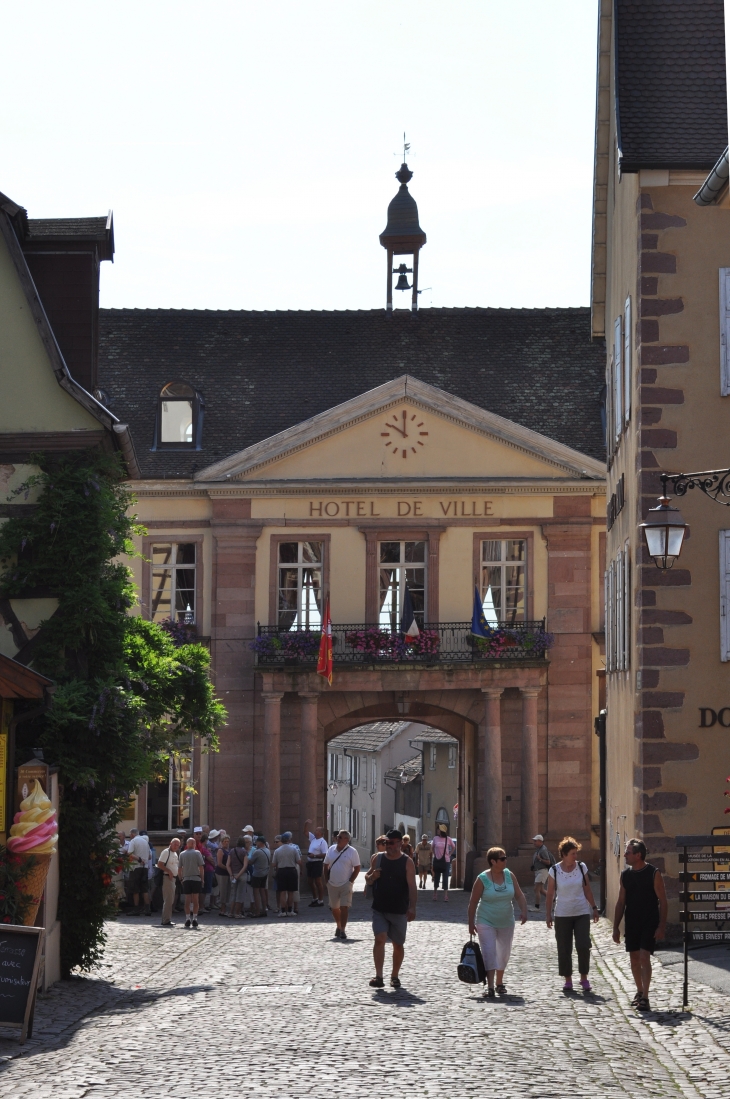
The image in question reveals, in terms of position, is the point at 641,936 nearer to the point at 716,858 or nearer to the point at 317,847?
the point at 716,858

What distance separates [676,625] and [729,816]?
214 cm

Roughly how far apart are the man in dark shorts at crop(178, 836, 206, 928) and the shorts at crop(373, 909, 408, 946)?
9646 mm

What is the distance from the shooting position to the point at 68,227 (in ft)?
62.6

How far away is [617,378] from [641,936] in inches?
393

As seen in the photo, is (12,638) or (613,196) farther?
(613,196)

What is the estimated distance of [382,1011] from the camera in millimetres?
13180

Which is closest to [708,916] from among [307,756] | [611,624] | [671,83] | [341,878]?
[341,878]

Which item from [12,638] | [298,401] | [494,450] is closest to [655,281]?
[12,638]

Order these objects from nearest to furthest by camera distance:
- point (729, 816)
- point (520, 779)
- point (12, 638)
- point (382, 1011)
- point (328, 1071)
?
point (328, 1071), point (382, 1011), point (12, 638), point (729, 816), point (520, 779)

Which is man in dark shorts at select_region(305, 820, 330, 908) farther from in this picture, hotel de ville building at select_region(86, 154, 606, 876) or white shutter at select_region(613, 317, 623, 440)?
white shutter at select_region(613, 317, 623, 440)

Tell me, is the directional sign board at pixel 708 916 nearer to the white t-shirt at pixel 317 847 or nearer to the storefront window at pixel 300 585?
the white t-shirt at pixel 317 847

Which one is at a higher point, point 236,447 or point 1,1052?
point 236,447

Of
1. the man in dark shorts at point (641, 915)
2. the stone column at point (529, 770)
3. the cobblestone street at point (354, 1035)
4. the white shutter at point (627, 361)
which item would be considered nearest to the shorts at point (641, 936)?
the man in dark shorts at point (641, 915)

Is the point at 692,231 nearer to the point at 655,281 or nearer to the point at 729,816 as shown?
the point at 655,281
